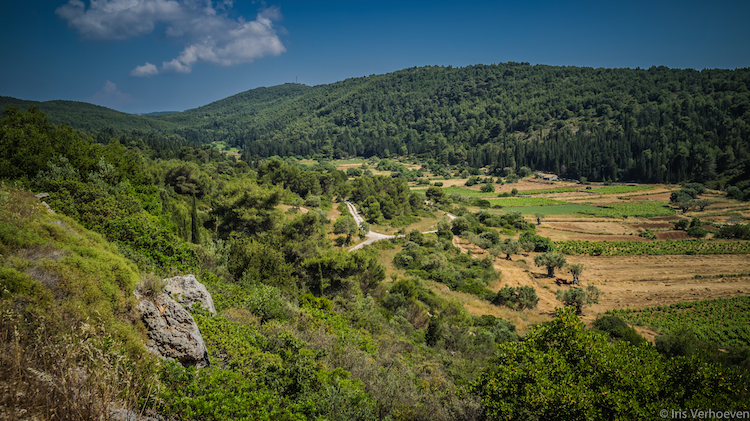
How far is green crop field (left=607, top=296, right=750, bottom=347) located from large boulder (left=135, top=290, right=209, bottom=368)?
3057 cm

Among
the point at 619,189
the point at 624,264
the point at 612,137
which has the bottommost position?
the point at 624,264

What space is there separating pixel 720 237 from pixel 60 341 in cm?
7327

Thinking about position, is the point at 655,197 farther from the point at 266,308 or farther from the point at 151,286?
the point at 151,286

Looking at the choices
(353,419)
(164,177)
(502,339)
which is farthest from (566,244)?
(164,177)

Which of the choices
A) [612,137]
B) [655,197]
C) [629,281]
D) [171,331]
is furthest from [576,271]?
[612,137]

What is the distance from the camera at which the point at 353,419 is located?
20.8ft

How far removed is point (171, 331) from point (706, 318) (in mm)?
37420

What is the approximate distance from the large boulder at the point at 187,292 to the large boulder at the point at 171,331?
94 centimetres

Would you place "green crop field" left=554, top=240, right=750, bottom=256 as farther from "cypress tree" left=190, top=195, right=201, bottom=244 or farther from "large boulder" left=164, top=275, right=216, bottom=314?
"large boulder" left=164, top=275, right=216, bottom=314

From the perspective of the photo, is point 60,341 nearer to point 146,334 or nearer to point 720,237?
point 146,334

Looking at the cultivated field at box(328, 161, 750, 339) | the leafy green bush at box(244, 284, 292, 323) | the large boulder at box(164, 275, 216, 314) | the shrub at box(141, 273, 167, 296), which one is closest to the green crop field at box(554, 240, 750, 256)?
the cultivated field at box(328, 161, 750, 339)

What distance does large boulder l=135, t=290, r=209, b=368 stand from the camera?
21.7 ft

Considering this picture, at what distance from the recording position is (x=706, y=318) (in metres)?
26.2

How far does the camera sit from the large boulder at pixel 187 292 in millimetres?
8453
